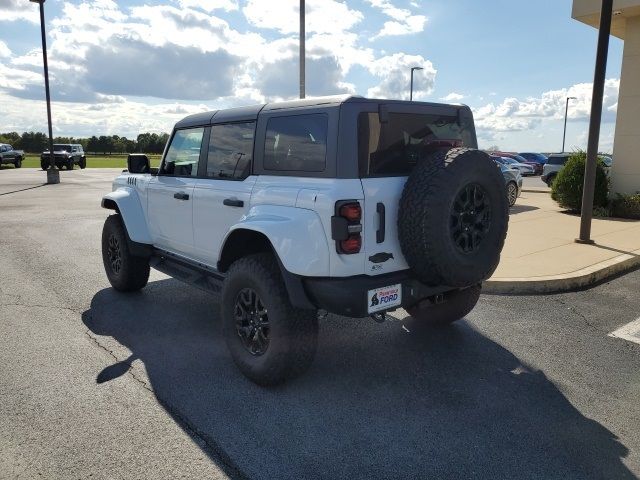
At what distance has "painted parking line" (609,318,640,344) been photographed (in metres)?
4.61

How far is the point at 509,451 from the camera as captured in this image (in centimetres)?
286

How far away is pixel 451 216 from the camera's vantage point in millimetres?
3350

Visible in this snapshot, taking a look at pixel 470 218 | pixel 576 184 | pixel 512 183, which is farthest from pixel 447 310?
pixel 512 183

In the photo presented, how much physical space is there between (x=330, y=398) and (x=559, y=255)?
17.5 feet

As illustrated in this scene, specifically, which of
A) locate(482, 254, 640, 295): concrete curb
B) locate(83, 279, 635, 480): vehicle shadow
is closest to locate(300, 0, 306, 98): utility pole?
locate(482, 254, 640, 295): concrete curb

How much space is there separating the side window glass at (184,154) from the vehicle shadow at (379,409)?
1.48 m

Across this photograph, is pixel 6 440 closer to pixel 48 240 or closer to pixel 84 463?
pixel 84 463

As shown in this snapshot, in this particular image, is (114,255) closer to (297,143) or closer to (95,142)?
(297,143)

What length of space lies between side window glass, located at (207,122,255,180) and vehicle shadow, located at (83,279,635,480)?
1.47 m

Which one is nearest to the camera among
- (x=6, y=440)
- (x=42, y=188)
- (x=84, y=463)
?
(x=84, y=463)

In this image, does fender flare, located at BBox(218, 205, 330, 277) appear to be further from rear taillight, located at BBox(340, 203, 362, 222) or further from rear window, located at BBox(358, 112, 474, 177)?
rear window, located at BBox(358, 112, 474, 177)

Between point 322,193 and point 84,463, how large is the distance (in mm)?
2000

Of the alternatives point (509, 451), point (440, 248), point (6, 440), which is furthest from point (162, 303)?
point (509, 451)

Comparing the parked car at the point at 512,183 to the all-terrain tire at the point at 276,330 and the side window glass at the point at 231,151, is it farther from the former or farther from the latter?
the all-terrain tire at the point at 276,330
